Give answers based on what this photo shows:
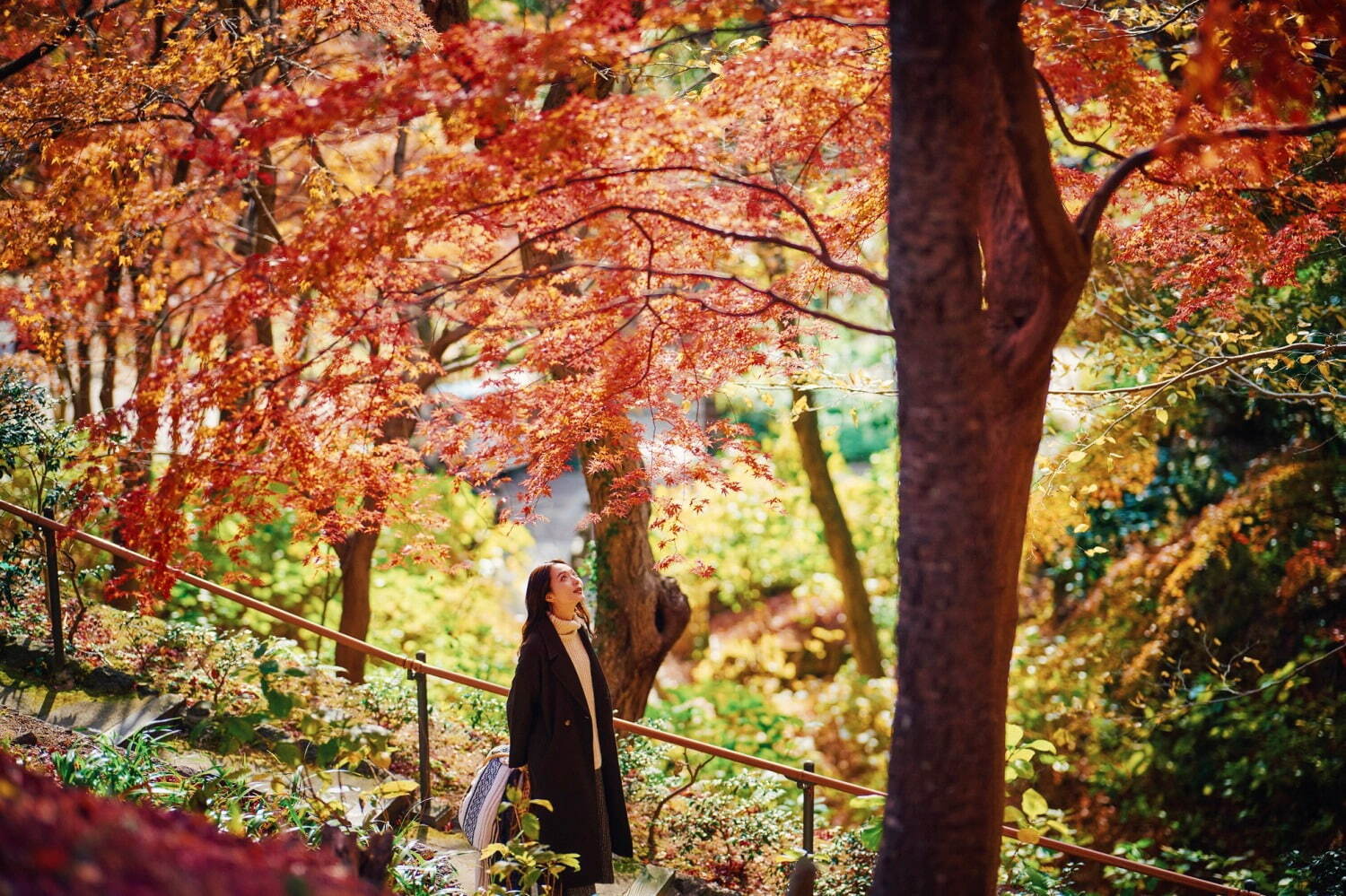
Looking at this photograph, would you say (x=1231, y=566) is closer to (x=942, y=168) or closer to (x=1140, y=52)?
(x=1140, y=52)

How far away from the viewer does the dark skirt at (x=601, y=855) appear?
4488mm

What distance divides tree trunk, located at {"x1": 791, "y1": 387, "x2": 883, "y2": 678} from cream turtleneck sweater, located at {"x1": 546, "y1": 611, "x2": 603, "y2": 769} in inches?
230

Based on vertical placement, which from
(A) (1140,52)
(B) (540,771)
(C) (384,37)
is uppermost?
(C) (384,37)

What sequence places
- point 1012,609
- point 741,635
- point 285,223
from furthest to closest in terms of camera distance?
point 741,635, point 285,223, point 1012,609

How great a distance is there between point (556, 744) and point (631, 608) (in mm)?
2551

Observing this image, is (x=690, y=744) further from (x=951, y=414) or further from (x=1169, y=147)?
(x=1169, y=147)

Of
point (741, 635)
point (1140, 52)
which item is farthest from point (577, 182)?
point (741, 635)

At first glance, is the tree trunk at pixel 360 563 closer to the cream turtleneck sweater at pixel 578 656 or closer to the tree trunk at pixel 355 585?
the tree trunk at pixel 355 585

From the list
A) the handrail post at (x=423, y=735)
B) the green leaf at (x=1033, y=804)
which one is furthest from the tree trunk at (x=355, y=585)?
the green leaf at (x=1033, y=804)

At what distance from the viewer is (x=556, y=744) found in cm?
440

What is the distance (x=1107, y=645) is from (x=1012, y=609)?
19.0 feet

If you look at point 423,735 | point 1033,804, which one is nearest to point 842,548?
point 1033,804

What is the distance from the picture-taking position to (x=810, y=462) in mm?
10484

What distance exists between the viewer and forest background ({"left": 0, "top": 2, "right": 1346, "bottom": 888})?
4.09m
